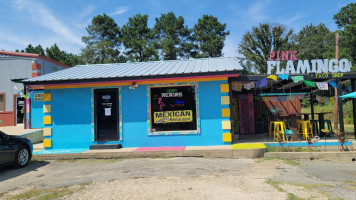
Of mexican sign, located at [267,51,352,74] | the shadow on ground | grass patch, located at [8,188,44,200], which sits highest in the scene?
mexican sign, located at [267,51,352,74]

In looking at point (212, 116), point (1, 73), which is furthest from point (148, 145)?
point (1, 73)

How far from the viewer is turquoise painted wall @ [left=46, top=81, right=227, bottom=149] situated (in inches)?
349

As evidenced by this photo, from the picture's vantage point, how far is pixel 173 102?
29.8 ft

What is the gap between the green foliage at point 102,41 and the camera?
1228 inches

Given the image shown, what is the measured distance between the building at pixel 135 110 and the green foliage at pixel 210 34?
2362cm

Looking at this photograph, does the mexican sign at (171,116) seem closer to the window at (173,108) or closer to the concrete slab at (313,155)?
the window at (173,108)

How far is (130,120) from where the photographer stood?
9.14 meters

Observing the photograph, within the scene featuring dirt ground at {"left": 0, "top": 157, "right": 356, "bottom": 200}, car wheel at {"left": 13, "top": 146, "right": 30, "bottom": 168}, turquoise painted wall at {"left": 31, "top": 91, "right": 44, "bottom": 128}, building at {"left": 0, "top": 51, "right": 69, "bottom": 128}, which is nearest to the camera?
dirt ground at {"left": 0, "top": 157, "right": 356, "bottom": 200}

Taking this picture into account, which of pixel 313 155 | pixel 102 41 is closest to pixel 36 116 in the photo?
pixel 313 155

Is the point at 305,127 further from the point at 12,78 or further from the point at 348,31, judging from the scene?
the point at 348,31

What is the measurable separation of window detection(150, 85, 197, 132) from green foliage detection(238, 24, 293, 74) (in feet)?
73.7

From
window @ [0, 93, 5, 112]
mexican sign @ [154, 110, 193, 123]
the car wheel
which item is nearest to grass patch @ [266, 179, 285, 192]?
mexican sign @ [154, 110, 193, 123]

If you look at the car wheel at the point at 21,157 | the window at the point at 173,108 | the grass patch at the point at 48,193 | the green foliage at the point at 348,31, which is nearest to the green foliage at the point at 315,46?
the green foliage at the point at 348,31

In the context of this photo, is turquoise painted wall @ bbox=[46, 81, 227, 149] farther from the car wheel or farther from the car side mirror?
the car side mirror
